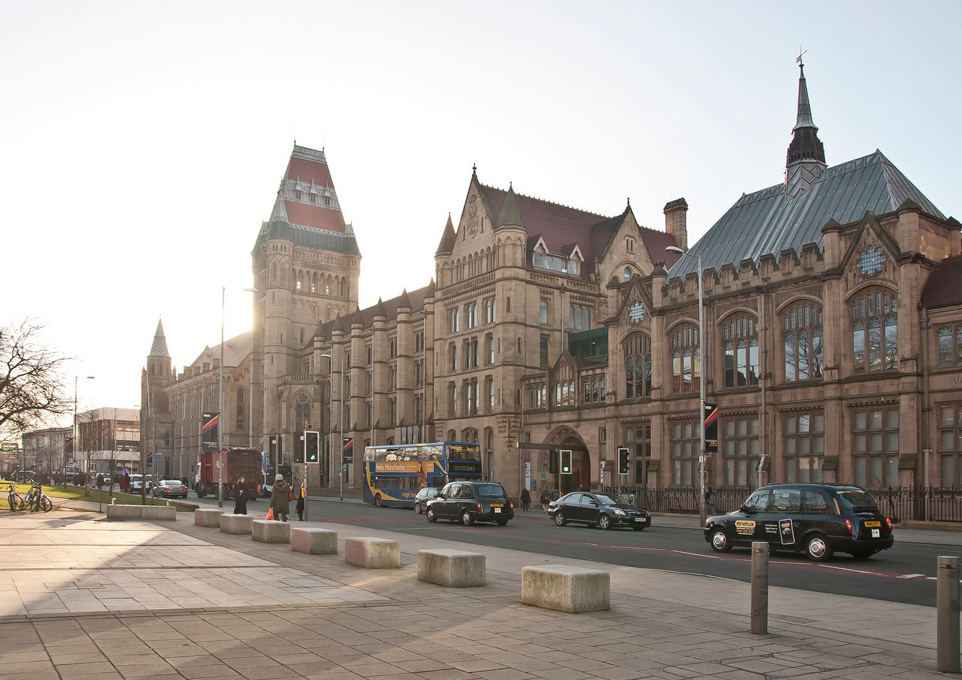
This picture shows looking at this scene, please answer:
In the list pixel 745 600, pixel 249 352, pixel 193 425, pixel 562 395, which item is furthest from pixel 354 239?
pixel 745 600

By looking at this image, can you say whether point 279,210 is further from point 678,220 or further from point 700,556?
point 700,556

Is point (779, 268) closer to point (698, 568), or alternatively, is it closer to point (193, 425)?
point (698, 568)

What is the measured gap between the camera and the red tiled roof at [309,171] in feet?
363

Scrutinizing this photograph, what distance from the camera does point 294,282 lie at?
104m

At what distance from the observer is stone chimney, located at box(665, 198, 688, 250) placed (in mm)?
75750

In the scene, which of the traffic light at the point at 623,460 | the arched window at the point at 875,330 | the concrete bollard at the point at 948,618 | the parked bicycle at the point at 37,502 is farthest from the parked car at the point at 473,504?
the concrete bollard at the point at 948,618

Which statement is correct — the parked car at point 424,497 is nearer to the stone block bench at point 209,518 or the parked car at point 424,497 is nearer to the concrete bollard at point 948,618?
the stone block bench at point 209,518

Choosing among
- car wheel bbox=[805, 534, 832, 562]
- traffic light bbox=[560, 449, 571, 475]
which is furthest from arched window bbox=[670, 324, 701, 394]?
car wheel bbox=[805, 534, 832, 562]

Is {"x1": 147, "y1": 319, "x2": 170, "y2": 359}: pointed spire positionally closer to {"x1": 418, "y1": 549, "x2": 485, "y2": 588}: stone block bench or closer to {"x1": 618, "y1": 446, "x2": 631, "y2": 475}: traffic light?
{"x1": 618, "y1": 446, "x2": 631, "y2": 475}: traffic light

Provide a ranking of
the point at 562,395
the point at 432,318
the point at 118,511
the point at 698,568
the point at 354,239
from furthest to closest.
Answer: the point at 354,239 < the point at 432,318 < the point at 562,395 < the point at 118,511 < the point at 698,568

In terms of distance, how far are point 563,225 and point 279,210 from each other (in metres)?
49.8

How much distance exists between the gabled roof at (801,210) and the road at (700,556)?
16537 millimetres

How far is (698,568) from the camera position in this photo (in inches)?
731

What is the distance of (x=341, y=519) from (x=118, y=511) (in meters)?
9.95
